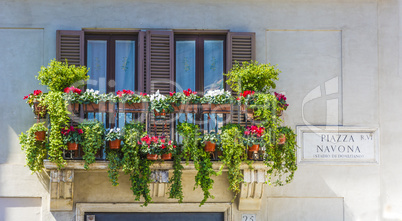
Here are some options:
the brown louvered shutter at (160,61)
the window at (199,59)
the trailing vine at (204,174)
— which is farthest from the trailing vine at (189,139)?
the window at (199,59)

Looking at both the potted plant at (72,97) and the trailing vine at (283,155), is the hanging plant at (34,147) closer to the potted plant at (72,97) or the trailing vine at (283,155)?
the potted plant at (72,97)

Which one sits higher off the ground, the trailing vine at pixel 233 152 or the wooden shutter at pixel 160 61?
the wooden shutter at pixel 160 61

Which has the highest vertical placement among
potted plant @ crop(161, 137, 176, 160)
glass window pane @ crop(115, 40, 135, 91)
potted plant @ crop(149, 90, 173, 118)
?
glass window pane @ crop(115, 40, 135, 91)

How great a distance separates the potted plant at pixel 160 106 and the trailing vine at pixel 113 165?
2.66 feet

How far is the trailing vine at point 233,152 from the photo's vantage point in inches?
385

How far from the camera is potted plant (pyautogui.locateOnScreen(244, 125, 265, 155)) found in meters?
9.85

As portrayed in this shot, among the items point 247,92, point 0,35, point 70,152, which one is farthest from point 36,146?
point 247,92

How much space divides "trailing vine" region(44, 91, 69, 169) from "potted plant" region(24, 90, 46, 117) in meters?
0.17

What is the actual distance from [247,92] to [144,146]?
164cm

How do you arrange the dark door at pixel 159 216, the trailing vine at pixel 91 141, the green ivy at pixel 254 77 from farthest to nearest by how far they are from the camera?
1. the dark door at pixel 159 216
2. the green ivy at pixel 254 77
3. the trailing vine at pixel 91 141

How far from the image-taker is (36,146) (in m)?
10.0

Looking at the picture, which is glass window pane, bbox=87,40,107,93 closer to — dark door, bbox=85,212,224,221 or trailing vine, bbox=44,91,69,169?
trailing vine, bbox=44,91,69,169

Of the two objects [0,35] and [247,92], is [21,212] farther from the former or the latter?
[247,92]

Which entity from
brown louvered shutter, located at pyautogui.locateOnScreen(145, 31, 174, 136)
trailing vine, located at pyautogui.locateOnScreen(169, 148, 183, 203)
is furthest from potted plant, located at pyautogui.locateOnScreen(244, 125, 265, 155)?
brown louvered shutter, located at pyautogui.locateOnScreen(145, 31, 174, 136)
